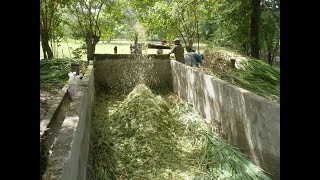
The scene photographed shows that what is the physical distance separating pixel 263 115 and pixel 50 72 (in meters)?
6.02

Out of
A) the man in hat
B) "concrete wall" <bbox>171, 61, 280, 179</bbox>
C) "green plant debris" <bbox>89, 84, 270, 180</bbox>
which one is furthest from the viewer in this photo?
the man in hat

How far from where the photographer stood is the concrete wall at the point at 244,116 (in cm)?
435

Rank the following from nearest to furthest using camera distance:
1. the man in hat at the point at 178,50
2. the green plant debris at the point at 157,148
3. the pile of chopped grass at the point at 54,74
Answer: the green plant debris at the point at 157,148, the pile of chopped grass at the point at 54,74, the man in hat at the point at 178,50

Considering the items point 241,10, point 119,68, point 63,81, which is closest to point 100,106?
point 63,81

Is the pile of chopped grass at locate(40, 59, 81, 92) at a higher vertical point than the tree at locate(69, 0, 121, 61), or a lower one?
lower

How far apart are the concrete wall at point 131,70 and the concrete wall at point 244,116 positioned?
315 centimetres

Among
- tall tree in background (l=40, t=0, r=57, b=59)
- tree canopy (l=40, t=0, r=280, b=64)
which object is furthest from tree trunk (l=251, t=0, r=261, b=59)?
tall tree in background (l=40, t=0, r=57, b=59)

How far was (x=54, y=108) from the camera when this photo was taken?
16.0ft

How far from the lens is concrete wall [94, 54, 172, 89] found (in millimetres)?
10641

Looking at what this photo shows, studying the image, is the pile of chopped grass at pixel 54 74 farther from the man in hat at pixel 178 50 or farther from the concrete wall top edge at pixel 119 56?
the man in hat at pixel 178 50

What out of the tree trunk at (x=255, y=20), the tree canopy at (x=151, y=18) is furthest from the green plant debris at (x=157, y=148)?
the tree trunk at (x=255, y=20)

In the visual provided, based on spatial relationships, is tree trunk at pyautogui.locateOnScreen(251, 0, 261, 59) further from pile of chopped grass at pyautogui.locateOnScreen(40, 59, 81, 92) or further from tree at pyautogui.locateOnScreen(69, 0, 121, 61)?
pile of chopped grass at pyautogui.locateOnScreen(40, 59, 81, 92)

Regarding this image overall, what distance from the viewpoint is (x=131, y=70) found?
1084 cm

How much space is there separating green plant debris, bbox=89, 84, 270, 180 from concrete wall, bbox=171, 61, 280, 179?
18cm
